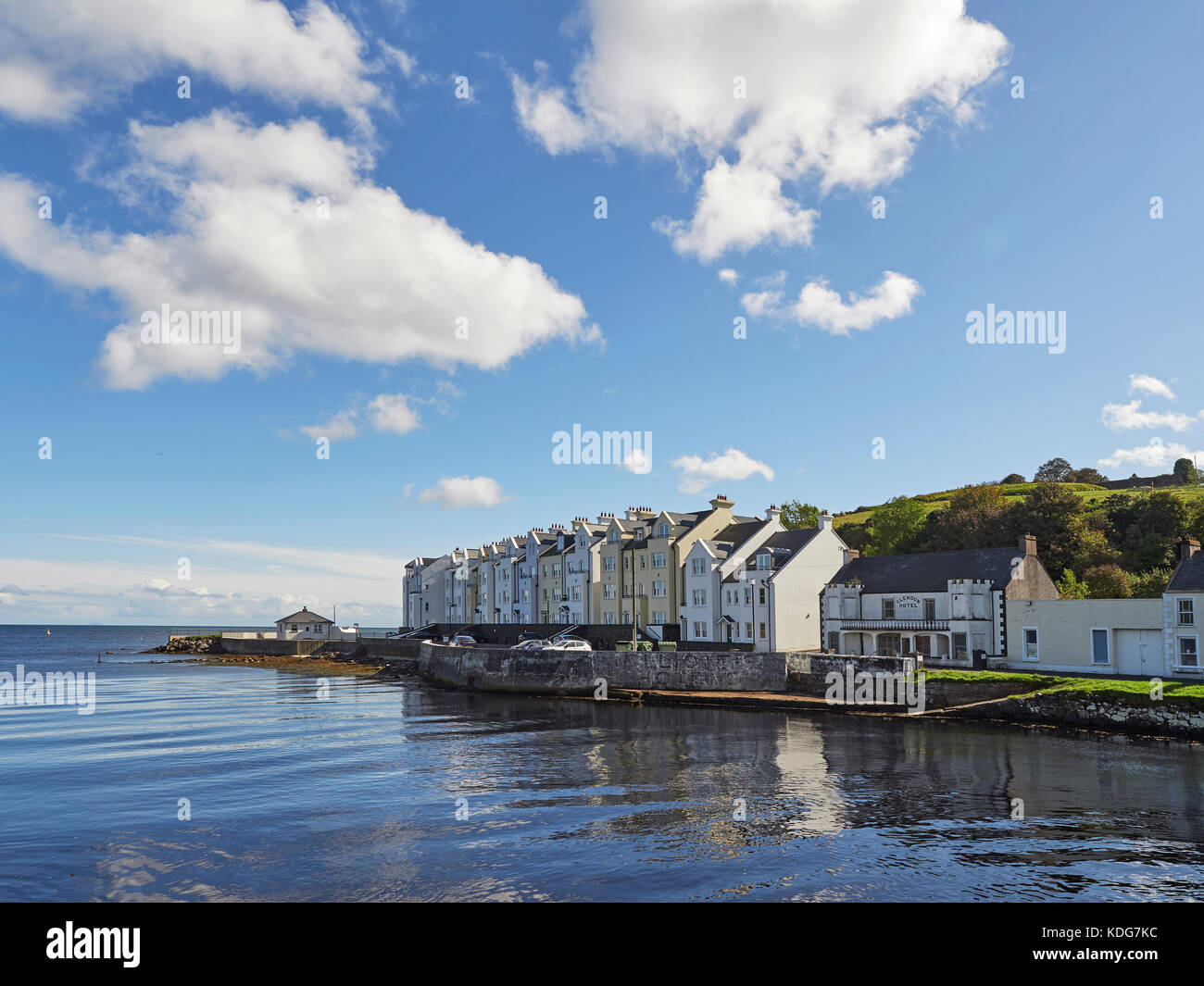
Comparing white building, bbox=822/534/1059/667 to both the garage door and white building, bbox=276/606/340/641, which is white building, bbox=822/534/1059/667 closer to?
the garage door

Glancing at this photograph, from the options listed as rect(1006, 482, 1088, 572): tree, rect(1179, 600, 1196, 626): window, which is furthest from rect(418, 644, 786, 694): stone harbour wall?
rect(1006, 482, 1088, 572): tree

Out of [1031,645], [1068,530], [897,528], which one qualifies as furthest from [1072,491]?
[1031,645]

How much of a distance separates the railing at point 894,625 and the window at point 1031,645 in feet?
17.8

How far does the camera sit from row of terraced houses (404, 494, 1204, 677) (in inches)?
1903

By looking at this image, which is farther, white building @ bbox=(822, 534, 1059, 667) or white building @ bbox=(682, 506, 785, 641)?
white building @ bbox=(682, 506, 785, 641)

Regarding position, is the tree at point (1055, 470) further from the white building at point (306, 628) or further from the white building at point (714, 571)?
the white building at point (306, 628)

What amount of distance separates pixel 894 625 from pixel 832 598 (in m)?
6.39

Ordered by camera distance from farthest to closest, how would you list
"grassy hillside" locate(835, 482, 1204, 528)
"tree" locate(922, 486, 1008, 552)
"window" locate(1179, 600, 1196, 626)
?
"grassy hillside" locate(835, 482, 1204, 528) < "tree" locate(922, 486, 1008, 552) < "window" locate(1179, 600, 1196, 626)

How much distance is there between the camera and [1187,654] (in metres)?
45.3

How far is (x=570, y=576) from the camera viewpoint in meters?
90.8

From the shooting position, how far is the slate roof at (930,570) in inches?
2261

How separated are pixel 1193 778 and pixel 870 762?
11.7m

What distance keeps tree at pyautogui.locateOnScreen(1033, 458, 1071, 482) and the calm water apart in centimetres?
12826
